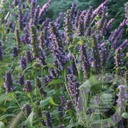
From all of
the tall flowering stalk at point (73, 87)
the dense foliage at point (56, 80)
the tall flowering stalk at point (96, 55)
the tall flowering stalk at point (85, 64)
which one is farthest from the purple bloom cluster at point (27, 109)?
the tall flowering stalk at point (96, 55)

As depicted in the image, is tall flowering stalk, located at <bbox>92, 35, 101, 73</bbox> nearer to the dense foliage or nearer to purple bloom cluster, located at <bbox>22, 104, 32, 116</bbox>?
the dense foliage

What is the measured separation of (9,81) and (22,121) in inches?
13.2

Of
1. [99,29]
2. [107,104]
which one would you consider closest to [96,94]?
[107,104]

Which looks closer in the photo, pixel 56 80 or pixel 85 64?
pixel 85 64

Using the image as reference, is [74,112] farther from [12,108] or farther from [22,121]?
[12,108]

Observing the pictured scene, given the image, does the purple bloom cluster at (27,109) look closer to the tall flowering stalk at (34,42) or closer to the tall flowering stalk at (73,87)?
the tall flowering stalk at (73,87)

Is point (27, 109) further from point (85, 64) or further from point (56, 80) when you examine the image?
point (85, 64)

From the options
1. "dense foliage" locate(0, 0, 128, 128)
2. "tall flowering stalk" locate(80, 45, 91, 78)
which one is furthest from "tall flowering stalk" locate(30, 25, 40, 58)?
"tall flowering stalk" locate(80, 45, 91, 78)

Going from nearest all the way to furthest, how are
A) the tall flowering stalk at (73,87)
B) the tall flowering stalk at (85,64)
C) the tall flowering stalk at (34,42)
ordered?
→ the tall flowering stalk at (73,87) < the tall flowering stalk at (85,64) < the tall flowering stalk at (34,42)

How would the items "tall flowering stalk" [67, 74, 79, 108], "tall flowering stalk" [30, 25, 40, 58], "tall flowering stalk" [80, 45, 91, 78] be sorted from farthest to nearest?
"tall flowering stalk" [30, 25, 40, 58]
"tall flowering stalk" [80, 45, 91, 78]
"tall flowering stalk" [67, 74, 79, 108]

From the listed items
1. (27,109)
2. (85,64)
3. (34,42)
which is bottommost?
(27,109)

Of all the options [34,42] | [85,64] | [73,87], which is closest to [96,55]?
[85,64]

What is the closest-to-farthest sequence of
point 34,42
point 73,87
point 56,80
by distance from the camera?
point 73,87 → point 56,80 → point 34,42

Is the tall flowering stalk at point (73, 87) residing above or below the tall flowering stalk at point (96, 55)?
below
